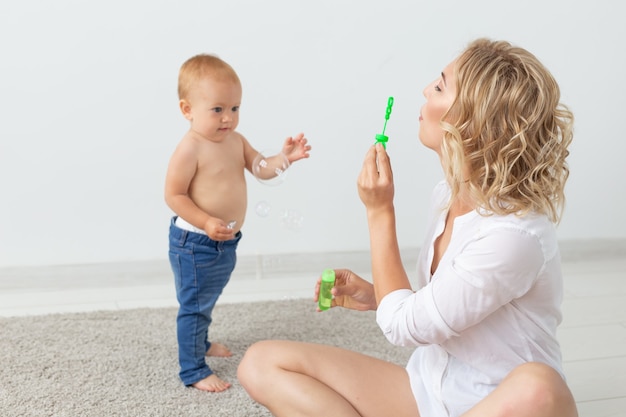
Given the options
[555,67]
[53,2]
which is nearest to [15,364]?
[53,2]

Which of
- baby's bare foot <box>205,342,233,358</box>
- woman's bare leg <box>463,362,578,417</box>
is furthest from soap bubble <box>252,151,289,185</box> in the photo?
woman's bare leg <box>463,362,578,417</box>

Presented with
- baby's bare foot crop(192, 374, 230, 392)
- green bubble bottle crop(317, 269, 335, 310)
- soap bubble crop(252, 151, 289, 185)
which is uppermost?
soap bubble crop(252, 151, 289, 185)

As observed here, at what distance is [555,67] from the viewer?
2930mm

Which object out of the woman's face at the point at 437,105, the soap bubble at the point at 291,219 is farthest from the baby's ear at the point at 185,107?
the woman's face at the point at 437,105

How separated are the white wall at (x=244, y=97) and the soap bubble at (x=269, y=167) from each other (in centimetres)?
67

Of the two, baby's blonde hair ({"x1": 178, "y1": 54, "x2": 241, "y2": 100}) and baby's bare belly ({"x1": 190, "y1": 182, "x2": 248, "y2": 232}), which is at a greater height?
baby's blonde hair ({"x1": 178, "y1": 54, "x2": 241, "y2": 100})

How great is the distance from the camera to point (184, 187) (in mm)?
1913

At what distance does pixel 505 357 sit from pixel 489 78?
1.44 ft

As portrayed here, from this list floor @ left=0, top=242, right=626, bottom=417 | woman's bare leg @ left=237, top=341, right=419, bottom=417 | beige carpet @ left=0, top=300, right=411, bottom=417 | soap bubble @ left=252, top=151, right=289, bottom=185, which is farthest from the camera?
floor @ left=0, top=242, right=626, bottom=417

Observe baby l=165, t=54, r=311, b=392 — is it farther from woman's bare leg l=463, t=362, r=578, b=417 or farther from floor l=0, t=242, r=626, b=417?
woman's bare leg l=463, t=362, r=578, b=417

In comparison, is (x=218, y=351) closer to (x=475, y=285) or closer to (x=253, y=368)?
(x=253, y=368)

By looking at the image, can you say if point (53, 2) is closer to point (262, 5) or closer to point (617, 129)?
point (262, 5)

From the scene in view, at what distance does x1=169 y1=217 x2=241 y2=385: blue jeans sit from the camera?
6.37 feet

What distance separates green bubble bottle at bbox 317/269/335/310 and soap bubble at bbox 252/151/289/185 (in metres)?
0.51
